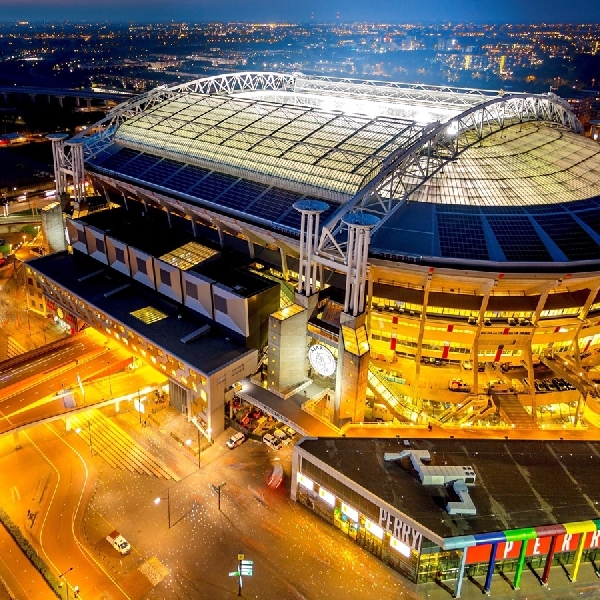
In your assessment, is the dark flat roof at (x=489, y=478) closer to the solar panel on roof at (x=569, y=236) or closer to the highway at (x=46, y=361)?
the solar panel on roof at (x=569, y=236)

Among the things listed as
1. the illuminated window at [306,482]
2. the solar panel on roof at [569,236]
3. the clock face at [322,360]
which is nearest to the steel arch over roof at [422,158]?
the clock face at [322,360]

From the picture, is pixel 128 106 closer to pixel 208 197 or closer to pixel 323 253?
pixel 208 197

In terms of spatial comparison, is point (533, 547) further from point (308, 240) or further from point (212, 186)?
point (212, 186)

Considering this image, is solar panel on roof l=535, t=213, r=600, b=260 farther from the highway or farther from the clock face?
the highway

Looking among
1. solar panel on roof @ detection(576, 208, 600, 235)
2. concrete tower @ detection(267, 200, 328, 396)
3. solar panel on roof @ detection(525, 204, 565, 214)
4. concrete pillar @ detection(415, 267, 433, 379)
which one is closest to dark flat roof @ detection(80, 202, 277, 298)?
concrete tower @ detection(267, 200, 328, 396)

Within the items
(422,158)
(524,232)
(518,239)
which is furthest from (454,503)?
(422,158)

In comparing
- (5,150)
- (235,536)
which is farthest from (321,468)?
Result: (5,150)
